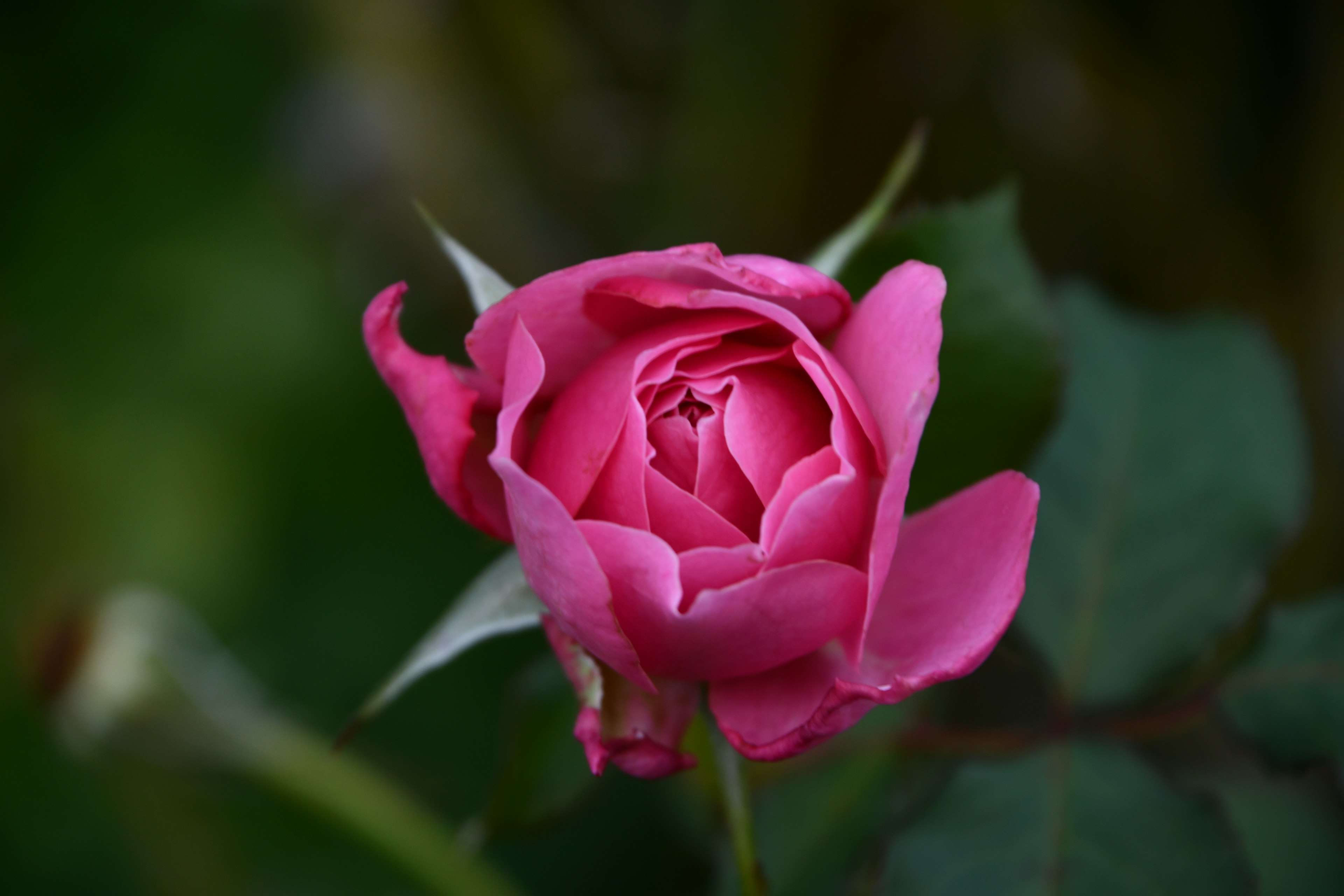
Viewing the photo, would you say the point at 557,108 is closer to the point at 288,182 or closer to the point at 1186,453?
the point at 288,182

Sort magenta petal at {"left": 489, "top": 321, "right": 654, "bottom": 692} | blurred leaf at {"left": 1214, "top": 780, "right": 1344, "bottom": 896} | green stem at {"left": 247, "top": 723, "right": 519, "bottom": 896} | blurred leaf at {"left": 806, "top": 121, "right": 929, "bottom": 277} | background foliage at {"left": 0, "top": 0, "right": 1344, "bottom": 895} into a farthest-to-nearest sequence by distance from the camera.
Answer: background foliage at {"left": 0, "top": 0, "right": 1344, "bottom": 895} < green stem at {"left": 247, "top": 723, "right": 519, "bottom": 896} < blurred leaf at {"left": 1214, "top": 780, "right": 1344, "bottom": 896} < blurred leaf at {"left": 806, "top": 121, "right": 929, "bottom": 277} < magenta petal at {"left": 489, "top": 321, "right": 654, "bottom": 692}

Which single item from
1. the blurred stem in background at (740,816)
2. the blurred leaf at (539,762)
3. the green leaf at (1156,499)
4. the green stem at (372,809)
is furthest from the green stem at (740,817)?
the green stem at (372,809)

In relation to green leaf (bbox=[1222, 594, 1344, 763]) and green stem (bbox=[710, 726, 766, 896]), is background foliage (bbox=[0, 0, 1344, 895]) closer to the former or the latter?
green leaf (bbox=[1222, 594, 1344, 763])

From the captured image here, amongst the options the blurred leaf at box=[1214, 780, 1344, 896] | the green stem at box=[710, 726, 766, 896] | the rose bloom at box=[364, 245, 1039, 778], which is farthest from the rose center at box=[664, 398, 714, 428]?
the blurred leaf at box=[1214, 780, 1344, 896]

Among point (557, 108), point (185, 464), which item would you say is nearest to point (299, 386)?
point (185, 464)

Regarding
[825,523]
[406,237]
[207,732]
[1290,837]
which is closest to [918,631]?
[825,523]
